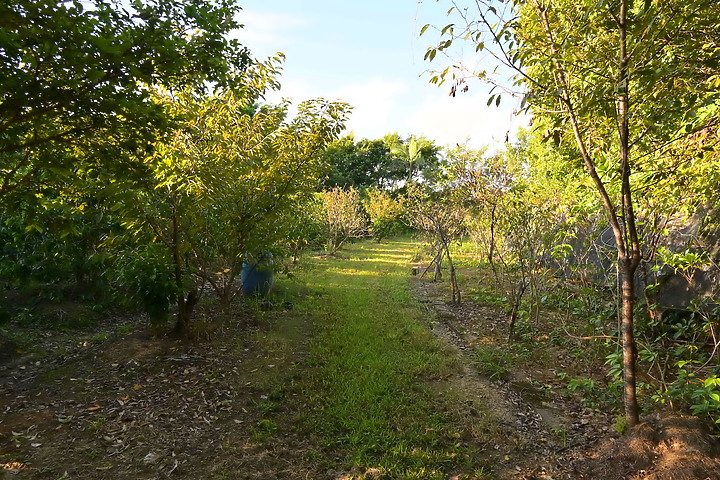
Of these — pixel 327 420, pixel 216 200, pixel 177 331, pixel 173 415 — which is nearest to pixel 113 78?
pixel 216 200

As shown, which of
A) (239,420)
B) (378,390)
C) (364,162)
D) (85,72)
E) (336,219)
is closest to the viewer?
(85,72)

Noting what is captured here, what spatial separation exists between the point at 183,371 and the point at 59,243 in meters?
2.83

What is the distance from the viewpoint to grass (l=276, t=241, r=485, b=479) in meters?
3.05

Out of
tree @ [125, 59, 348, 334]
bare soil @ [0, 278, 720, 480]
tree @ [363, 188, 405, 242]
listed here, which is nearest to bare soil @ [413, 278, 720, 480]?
bare soil @ [0, 278, 720, 480]

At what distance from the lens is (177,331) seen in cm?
511

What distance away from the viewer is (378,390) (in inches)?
162

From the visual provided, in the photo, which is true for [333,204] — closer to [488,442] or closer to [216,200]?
[216,200]

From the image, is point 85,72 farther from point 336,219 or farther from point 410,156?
point 410,156

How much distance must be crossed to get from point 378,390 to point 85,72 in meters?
3.62

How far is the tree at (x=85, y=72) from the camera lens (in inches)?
74.7

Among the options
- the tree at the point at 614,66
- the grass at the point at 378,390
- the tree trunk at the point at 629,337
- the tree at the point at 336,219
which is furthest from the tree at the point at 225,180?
the tree at the point at 336,219

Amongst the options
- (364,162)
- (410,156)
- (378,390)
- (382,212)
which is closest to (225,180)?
(378,390)

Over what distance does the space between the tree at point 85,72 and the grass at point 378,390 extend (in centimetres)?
272

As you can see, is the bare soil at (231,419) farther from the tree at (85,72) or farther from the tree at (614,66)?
the tree at (85,72)
